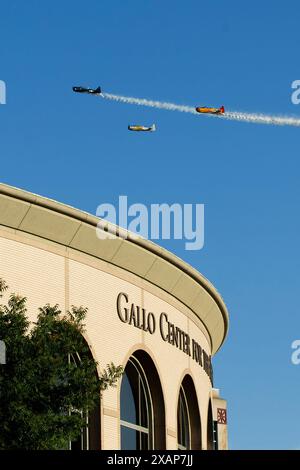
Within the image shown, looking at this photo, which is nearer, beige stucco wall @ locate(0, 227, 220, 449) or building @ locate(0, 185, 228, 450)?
beige stucco wall @ locate(0, 227, 220, 449)

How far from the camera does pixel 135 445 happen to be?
4366cm

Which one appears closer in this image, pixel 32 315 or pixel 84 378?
pixel 84 378

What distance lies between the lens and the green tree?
2717cm

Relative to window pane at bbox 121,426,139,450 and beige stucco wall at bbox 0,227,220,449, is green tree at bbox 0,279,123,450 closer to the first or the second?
beige stucco wall at bbox 0,227,220,449

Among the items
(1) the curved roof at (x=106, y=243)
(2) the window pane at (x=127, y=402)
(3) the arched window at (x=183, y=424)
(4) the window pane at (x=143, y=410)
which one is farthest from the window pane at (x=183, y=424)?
(2) the window pane at (x=127, y=402)

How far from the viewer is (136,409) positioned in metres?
44.1

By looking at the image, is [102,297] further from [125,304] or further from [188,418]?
[188,418]

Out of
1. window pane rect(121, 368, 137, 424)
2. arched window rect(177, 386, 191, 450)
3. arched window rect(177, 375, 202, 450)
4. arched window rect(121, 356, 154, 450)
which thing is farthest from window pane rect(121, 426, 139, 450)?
arched window rect(177, 375, 202, 450)

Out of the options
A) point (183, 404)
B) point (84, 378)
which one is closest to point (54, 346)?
→ point (84, 378)

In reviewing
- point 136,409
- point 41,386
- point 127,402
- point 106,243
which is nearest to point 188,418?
point 136,409

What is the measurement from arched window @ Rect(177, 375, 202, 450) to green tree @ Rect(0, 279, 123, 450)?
2101 cm

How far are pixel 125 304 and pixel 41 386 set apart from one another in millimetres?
14402

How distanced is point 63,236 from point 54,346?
34.1ft
